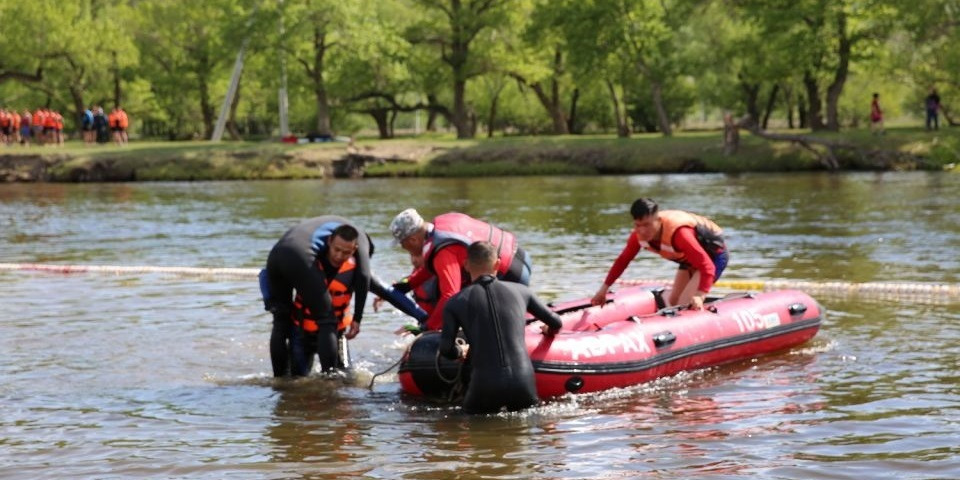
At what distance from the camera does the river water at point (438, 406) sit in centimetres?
834

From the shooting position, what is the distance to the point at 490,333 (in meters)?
9.34

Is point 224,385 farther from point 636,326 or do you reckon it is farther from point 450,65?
point 450,65

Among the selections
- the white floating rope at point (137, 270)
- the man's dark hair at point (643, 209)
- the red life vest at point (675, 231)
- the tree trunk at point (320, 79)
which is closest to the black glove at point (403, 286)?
the man's dark hair at point (643, 209)

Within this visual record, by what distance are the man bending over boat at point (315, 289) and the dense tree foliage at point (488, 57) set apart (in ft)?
106

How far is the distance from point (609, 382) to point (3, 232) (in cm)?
1919

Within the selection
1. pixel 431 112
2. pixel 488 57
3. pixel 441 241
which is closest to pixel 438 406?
pixel 441 241

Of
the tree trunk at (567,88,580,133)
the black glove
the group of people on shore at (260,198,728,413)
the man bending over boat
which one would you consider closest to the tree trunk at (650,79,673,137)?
the tree trunk at (567,88,580,133)

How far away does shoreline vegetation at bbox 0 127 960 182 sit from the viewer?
4094 cm

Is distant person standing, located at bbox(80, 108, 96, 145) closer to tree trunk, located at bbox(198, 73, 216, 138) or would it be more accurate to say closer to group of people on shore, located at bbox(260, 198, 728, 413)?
tree trunk, located at bbox(198, 73, 216, 138)

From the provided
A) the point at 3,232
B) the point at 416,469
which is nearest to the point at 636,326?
the point at 416,469

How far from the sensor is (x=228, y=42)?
51844 millimetres

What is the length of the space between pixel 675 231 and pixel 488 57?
41959 millimetres

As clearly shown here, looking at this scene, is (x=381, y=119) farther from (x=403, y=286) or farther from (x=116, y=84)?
(x=403, y=286)

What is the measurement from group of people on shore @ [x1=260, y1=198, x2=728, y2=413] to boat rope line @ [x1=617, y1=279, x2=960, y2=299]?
3.03 meters
